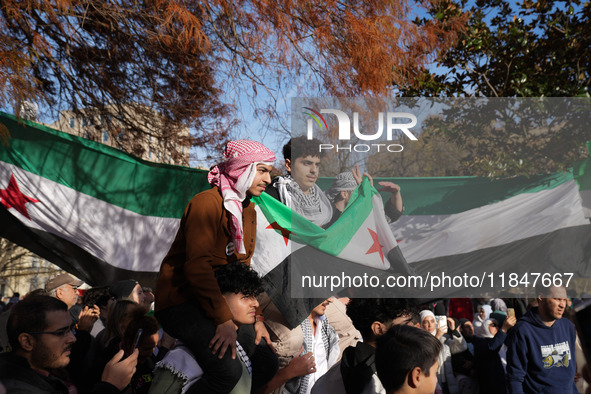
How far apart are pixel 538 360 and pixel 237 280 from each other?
280 cm

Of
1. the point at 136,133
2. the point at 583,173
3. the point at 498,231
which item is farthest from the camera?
the point at 136,133

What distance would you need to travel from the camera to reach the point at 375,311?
3225 mm

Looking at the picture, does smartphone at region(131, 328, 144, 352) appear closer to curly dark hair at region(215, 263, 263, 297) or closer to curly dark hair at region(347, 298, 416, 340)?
curly dark hair at region(215, 263, 263, 297)

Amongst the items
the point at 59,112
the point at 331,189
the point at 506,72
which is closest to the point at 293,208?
the point at 331,189

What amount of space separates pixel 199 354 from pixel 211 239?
522 mm

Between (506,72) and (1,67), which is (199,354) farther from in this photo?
(506,72)

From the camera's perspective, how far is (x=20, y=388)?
2447 mm

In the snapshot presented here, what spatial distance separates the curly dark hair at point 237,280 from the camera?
272cm

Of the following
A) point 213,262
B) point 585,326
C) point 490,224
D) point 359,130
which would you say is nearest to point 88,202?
point 359,130

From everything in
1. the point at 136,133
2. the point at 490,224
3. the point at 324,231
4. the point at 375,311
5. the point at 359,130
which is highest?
the point at 136,133

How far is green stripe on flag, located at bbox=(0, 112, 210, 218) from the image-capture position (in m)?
5.25

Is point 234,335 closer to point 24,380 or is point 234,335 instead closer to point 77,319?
point 24,380

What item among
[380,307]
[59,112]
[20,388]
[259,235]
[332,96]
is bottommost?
[20,388]

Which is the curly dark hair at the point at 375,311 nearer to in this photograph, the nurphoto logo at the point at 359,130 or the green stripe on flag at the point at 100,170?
the nurphoto logo at the point at 359,130
